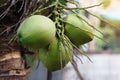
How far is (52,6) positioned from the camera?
3.12 feet

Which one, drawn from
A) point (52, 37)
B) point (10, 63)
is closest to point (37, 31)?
point (52, 37)

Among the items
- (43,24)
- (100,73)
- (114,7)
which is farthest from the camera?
(114,7)

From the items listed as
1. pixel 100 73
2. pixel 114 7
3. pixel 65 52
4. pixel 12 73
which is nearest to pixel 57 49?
pixel 65 52

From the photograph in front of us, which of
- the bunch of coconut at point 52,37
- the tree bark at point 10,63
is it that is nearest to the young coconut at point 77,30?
the bunch of coconut at point 52,37

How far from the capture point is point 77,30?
0.92 meters

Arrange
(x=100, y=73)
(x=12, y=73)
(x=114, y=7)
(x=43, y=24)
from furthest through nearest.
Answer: (x=114, y=7), (x=100, y=73), (x=12, y=73), (x=43, y=24)

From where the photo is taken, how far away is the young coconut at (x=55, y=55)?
898mm

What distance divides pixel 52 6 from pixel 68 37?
76 millimetres

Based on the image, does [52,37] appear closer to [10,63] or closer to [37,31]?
[37,31]

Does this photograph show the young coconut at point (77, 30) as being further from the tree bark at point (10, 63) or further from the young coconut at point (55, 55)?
the tree bark at point (10, 63)

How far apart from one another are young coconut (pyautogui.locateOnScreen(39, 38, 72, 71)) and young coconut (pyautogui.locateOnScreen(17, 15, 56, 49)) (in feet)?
0.11

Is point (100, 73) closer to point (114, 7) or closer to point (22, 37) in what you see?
point (114, 7)

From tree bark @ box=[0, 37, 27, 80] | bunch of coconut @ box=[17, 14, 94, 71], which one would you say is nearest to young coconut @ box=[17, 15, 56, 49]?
bunch of coconut @ box=[17, 14, 94, 71]

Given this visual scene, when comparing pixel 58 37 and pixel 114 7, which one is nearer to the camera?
pixel 58 37
